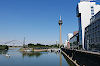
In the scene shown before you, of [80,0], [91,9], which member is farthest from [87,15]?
[80,0]

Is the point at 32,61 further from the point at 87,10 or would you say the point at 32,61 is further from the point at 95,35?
the point at 87,10

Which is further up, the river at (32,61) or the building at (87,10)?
the building at (87,10)

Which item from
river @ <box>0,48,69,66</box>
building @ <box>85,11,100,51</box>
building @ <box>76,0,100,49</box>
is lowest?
river @ <box>0,48,69,66</box>

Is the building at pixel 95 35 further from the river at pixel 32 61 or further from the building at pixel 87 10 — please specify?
the river at pixel 32 61

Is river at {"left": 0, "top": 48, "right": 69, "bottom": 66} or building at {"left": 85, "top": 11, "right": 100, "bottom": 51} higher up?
building at {"left": 85, "top": 11, "right": 100, "bottom": 51}

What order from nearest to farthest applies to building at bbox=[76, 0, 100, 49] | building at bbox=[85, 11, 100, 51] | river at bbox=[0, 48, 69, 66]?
1. river at bbox=[0, 48, 69, 66]
2. building at bbox=[85, 11, 100, 51]
3. building at bbox=[76, 0, 100, 49]

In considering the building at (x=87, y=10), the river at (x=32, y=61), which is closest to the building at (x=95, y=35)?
the building at (x=87, y=10)

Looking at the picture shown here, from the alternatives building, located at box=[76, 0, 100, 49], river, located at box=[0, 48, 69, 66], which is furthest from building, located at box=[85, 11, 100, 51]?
river, located at box=[0, 48, 69, 66]

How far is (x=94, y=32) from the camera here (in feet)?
314

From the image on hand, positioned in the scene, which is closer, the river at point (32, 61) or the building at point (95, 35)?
the river at point (32, 61)

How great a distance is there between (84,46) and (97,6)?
40710 millimetres

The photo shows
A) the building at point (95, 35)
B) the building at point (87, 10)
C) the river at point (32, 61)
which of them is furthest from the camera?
the building at point (87, 10)

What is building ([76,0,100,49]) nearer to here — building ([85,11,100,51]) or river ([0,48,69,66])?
building ([85,11,100,51])

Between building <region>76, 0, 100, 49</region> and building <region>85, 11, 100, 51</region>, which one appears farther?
building <region>76, 0, 100, 49</region>
